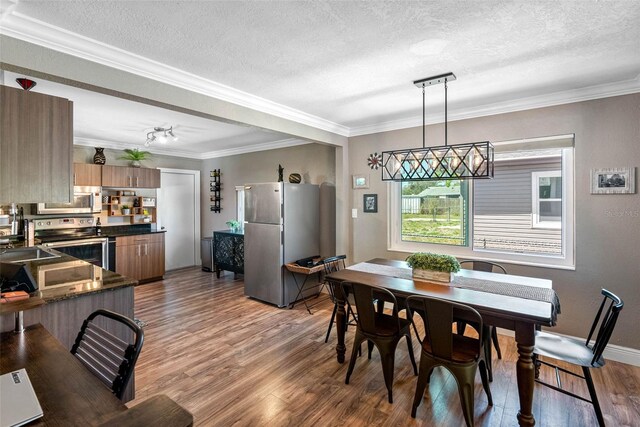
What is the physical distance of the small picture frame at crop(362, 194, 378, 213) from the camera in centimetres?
425

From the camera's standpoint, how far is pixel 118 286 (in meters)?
2.09

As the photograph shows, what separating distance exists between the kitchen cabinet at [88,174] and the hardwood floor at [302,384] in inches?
104

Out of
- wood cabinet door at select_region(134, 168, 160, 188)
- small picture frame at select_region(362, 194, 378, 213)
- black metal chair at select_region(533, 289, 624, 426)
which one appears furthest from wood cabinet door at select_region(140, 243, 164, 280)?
black metal chair at select_region(533, 289, 624, 426)

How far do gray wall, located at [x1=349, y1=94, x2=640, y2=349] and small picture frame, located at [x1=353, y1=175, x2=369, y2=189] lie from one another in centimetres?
156

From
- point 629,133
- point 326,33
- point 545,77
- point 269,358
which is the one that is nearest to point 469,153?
point 545,77

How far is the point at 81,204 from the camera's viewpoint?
16.3 ft

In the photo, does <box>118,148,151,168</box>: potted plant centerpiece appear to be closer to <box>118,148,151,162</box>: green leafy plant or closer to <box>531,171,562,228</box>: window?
<box>118,148,151,162</box>: green leafy plant

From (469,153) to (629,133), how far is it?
159 cm

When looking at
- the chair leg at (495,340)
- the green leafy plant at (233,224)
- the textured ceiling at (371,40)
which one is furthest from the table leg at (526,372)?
the green leafy plant at (233,224)

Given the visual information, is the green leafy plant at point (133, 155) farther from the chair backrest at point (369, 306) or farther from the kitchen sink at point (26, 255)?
the chair backrest at point (369, 306)

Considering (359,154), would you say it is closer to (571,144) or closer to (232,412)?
(571,144)

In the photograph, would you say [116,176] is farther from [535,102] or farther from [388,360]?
[535,102]

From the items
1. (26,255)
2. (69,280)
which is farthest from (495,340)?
(26,255)

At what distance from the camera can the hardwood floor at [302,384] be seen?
6.89ft
